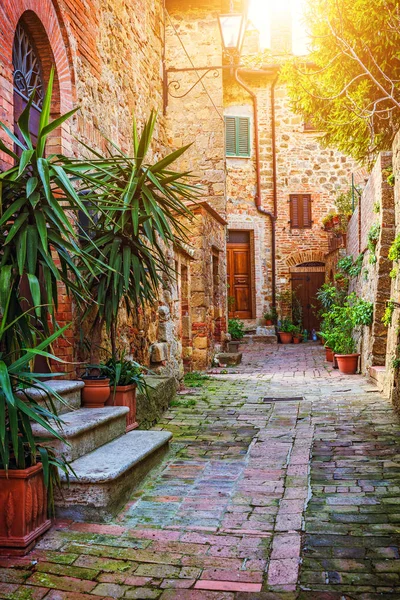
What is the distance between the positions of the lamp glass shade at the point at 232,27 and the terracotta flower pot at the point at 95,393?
7554 mm

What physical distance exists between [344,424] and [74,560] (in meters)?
3.58

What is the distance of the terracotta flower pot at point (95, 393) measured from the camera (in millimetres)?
4566

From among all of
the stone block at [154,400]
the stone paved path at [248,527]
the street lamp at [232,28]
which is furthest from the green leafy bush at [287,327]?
the stone paved path at [248,527]

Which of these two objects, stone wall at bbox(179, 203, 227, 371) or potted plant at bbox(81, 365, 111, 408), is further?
stone wall at bbox(179, 203, 227, 371)

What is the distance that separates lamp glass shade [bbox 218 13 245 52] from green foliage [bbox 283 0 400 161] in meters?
1.20

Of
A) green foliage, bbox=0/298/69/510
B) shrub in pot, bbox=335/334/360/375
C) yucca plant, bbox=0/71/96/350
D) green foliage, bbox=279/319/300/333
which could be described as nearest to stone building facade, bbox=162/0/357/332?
green foliage, bbox=279/319/300/333

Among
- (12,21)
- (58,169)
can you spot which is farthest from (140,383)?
(12,21)

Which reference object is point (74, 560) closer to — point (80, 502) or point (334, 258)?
point (80, 502)

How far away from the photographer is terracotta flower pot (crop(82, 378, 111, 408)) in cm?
457

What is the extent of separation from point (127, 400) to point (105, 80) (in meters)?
3.33

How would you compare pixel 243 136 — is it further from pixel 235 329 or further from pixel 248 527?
pixel 248 527

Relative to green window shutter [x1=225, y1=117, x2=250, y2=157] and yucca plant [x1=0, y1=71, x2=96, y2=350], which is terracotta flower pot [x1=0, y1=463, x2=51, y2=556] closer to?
yucca plant [x1=0, y1=71, x2=96, y2=350]

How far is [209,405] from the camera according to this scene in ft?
23.2

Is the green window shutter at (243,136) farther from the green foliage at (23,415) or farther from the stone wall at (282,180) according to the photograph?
the green foliage at (23,415)
